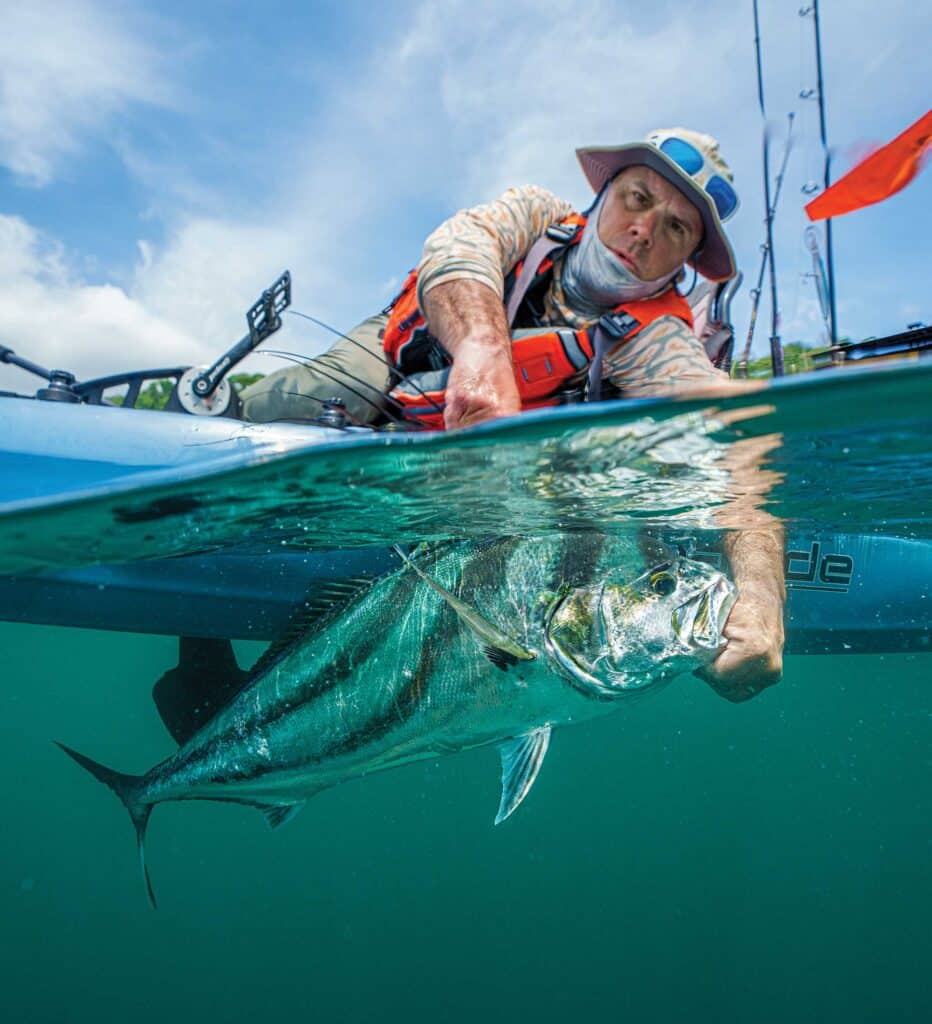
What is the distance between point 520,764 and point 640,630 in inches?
25.3

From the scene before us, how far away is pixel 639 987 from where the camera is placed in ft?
23.2

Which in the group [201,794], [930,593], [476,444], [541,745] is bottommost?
[201,794]

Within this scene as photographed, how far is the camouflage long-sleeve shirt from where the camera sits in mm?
3031

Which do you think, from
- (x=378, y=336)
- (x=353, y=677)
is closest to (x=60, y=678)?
(x=378, y=336)

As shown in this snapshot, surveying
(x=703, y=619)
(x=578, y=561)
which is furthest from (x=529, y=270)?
(x=703, y=619)

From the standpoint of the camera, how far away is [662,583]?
2.21 metres

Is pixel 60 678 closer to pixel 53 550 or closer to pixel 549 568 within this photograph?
pixel 53 550

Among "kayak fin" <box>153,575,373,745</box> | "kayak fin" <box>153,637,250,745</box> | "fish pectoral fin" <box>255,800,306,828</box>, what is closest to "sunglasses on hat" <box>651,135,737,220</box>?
"kayak fin" <box>153,575,373,745</box>

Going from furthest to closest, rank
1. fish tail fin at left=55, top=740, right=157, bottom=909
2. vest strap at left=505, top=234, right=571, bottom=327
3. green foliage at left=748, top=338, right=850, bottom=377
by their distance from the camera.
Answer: vest strap at left=505, top=234, right=571, bottom=327, fish tail fin at left=55, top=740, right=157, bottom=909, green foliage at left=748, top=338, right=850, bottom=377

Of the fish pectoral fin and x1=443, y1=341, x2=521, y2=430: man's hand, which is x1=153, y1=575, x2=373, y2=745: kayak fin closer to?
the fish pectoral fin

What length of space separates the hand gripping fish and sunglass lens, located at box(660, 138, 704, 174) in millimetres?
1996

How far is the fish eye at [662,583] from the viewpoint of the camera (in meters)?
2.19

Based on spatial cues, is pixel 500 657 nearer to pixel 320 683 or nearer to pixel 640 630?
pixel 640 630

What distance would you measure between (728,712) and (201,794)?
9884 millimetres
